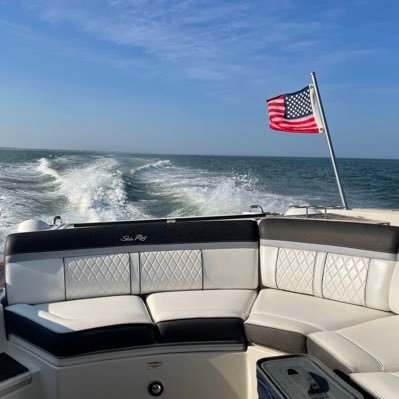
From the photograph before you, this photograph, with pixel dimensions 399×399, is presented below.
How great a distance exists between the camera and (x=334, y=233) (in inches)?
118

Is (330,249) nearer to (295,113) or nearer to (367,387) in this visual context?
(367,387)

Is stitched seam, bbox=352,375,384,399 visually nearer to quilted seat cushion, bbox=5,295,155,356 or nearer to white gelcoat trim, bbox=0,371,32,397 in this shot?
quilted seat cushion, bbox=5,295,155,356

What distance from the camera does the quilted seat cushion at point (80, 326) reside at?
7.65ft

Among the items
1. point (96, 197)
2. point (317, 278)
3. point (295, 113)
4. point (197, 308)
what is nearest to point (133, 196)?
point (96, 197)

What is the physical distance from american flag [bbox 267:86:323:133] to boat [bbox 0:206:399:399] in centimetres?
186

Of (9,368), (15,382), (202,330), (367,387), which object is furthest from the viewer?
(202,330)

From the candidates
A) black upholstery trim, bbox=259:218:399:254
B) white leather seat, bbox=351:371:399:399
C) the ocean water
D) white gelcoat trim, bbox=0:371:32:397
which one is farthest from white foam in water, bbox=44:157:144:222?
white leather seat, bbox=351:371:399:399

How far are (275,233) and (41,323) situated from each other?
1594 millimetres

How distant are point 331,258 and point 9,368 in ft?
6.41

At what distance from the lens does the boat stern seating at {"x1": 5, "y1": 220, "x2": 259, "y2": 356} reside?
2443 millimetres

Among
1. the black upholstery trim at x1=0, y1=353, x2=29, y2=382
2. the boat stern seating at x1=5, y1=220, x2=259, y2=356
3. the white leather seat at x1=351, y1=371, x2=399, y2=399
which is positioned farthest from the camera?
the boat stern seating at x1=5, y1=220, x2=259, y2=356

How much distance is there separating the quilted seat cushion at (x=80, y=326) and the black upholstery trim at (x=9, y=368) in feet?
0.42

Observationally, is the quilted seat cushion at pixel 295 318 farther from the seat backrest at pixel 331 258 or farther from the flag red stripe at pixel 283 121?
the flag red stripe at pixel 283 121

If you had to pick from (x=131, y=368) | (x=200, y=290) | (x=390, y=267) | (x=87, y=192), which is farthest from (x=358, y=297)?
(x=87, y=192)
